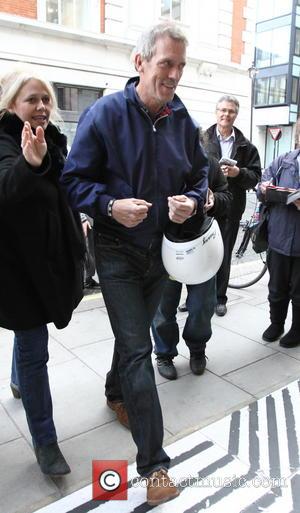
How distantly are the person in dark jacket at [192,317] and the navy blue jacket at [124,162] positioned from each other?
967 mm

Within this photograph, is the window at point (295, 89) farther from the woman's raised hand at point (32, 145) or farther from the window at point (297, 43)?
the woman's raised hand at point (32, 145)

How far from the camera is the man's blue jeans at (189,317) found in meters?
3.18

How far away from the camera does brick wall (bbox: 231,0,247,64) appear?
17.1m

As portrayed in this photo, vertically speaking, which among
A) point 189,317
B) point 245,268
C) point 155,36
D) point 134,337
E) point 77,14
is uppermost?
point 77,14

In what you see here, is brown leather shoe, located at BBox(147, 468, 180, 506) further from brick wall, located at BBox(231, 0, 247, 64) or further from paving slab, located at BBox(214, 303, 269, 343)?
brick wall, located at BBox(231, 0, 247, 64)

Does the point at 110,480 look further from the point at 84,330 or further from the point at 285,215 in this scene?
the point at 285,215

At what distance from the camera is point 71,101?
13695mm

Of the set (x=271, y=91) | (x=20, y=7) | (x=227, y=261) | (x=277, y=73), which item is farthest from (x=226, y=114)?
(x=277, y=73)

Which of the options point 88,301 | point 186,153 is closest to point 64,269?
point 186,153

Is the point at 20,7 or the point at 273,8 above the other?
the point at 273,8

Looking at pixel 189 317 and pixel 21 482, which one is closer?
pixel 21 482

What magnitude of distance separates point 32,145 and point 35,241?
414 mm

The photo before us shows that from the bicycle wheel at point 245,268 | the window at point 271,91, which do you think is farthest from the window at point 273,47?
the bicycle wheel at point 245,268

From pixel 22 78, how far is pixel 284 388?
2.49 metres
